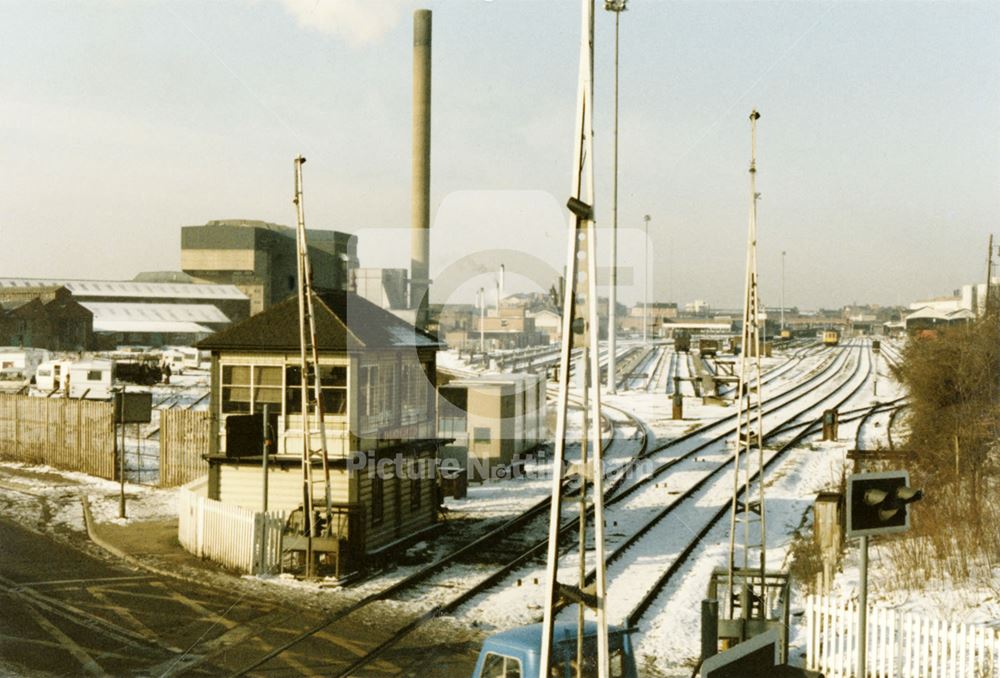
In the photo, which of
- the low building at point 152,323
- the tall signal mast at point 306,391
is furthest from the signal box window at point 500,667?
the low building at point 152,323

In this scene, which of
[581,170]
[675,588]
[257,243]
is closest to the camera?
[581,170]

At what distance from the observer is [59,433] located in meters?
29.6

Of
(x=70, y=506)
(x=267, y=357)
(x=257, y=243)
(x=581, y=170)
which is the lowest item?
(x=70, y=506)

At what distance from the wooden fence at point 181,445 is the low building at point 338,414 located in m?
8.51

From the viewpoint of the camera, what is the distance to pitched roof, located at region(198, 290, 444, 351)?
56.9 ft

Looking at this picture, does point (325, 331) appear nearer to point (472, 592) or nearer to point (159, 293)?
point (472, 592)

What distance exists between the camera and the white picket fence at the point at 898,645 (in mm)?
10211

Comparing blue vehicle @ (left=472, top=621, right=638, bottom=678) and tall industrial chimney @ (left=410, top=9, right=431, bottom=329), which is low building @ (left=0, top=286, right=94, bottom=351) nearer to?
tall industrial chimney @ (left=410, top=9, right=431, bottom=329)

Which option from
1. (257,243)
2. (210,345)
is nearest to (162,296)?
(257,243)

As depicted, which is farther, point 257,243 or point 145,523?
point 257,243

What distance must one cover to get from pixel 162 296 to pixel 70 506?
69.8 metres

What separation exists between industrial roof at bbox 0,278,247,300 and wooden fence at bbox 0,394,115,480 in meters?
54.6

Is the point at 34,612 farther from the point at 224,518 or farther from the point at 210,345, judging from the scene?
the point at 210,345

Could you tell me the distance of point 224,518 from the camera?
16.4 meters
